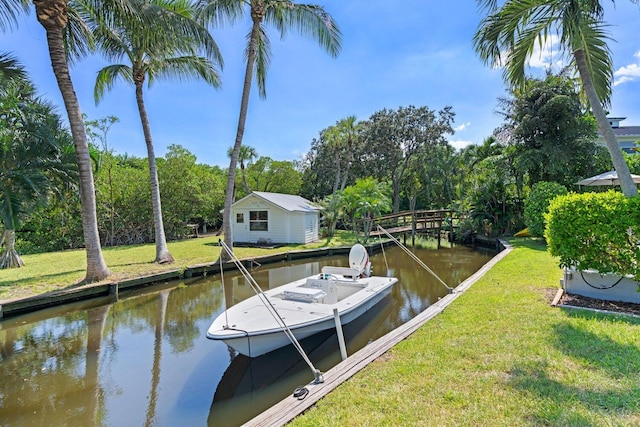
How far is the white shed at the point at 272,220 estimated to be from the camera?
18375 millimetres

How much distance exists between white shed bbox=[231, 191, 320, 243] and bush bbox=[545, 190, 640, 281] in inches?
521

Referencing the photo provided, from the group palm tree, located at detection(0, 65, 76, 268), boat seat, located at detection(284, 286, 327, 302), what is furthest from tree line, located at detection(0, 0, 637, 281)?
boat seat, located at detection(284, 286, 327, 302)

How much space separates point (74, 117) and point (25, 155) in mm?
2681

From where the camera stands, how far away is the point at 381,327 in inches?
273

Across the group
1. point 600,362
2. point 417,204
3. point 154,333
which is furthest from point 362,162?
point 600,362

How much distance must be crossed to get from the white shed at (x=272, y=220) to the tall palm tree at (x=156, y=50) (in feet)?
22.8

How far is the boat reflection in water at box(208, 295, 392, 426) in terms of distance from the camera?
4228mm

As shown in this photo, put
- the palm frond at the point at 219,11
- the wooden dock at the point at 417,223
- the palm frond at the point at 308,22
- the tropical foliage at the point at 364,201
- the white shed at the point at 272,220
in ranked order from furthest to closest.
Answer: the wooden dock at the point at 417,223 < the tropical foliage at the point at 364,201 < the white shed at the point at 272,220 < the palm frond at the point at 308,22 < the palm frond at the point at 219,11

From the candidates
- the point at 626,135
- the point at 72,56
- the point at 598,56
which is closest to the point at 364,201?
the point at 598,56

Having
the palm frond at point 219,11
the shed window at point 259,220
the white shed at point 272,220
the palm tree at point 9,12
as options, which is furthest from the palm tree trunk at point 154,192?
the shed window at point 259,220

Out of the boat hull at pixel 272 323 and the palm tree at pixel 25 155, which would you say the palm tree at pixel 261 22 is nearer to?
the palm tree at pixel 25 155

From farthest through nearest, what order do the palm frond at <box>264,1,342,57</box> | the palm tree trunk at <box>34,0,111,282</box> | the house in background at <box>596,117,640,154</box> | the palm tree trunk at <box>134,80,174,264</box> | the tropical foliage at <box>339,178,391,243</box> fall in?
the house in background at <box>596,117,640,154</box> < the tropical foliage at <box>339,178,391,243</box> < the palm frond at <box>264,1,342,57</box> < the palm tree trunk at <box>134,80,174,264</box> < the palm tree trunk at <box>34,0,111,282</box>

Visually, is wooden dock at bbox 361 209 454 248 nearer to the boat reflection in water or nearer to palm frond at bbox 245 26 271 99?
palm frond at bbox 245 26 271 99

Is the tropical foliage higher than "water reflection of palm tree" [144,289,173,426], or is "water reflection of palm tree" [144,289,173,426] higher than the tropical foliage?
the tropical foliage
